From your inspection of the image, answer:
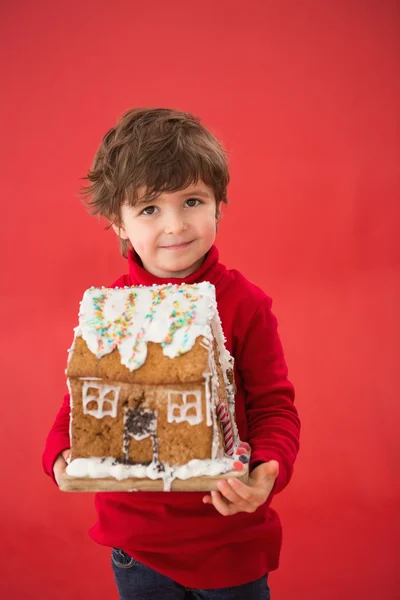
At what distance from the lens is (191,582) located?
1800 mm

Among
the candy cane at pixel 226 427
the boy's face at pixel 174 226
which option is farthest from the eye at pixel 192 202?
the candy cane at pixel 226 427

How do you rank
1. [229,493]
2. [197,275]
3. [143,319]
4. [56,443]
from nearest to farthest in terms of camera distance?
[229,493] < [143,319] < [56,443] < [197,275]

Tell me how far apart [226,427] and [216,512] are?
245 millimetres

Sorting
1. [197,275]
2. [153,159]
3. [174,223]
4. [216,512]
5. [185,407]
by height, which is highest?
[153,159]

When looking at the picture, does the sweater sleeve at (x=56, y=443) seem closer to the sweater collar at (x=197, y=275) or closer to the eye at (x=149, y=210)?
the sweater collar at (x=197, y=275)

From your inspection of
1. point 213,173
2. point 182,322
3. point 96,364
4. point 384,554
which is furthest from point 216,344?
point 384,554

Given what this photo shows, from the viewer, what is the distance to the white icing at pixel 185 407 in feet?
5.02

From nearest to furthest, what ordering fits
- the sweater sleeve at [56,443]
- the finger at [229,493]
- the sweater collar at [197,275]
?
the finger at [229,493] < the sweater sleeve at [56,443] < the sweater collar at [197,275]

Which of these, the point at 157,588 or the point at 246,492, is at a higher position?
the point at 246,492

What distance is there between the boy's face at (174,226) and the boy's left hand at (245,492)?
49 centimetres

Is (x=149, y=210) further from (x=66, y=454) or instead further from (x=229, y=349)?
(x=66, y=454)

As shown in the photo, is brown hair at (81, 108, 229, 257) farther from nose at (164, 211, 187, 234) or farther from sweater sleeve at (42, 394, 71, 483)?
Result: sweater sleeve at (42, 394, 71, 483)

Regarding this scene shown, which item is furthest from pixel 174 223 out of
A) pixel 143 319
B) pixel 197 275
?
pixel 143 319

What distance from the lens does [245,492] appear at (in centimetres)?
150
